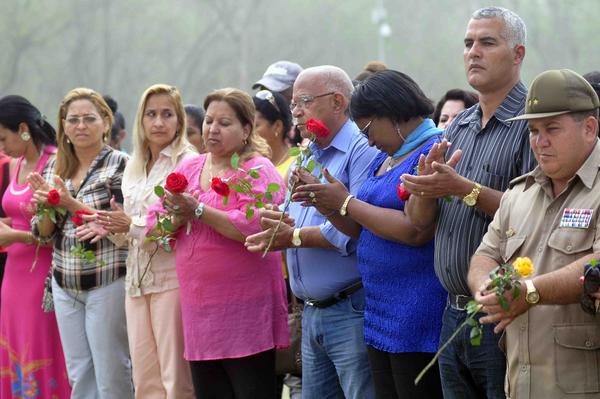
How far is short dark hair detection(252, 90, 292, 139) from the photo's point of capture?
21.4ft

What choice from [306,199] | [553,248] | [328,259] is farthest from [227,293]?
[553,248]

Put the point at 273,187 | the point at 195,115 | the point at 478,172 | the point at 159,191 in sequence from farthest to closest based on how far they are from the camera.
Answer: the point at 195,115, the point at 159,191, the point at 273,187, the point at 478,172

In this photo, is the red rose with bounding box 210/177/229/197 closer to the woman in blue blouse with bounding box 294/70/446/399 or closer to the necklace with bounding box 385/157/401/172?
the woman in blue blouse with bounding box 294/70/446/399

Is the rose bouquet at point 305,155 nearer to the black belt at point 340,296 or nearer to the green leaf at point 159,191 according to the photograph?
the black belt at point 340,296

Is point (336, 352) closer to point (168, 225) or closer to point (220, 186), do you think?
point (220, 186)

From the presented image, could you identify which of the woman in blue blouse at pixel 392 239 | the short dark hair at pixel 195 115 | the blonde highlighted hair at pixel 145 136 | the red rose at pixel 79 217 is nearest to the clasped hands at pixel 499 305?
the woman in blue blouse at pixel 392 239

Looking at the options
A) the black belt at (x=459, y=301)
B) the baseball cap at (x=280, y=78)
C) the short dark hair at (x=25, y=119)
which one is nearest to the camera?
the black belt at (x=459, y=301)

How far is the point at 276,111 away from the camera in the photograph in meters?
6.54

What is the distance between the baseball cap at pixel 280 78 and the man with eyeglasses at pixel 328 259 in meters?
1.66

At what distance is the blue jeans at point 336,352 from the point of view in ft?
15.8

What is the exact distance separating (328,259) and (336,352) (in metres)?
0.46

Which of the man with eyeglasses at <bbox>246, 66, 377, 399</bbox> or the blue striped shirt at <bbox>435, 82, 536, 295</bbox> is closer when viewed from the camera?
the blue striped shirt at <bbox>435, 82, 536, 295</bbox>

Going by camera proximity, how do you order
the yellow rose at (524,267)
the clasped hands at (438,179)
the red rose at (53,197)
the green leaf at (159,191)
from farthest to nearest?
1. the red rose at (53,197)
2. the green leaf at (159,191)
3. the clasped hands at (438,179)
4. the yellow rose at (524,267)

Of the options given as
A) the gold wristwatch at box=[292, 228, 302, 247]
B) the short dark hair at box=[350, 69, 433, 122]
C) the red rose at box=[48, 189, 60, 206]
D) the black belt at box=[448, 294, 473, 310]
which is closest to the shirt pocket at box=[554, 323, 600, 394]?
the black belt at box=[448, 294, 473, 310]
